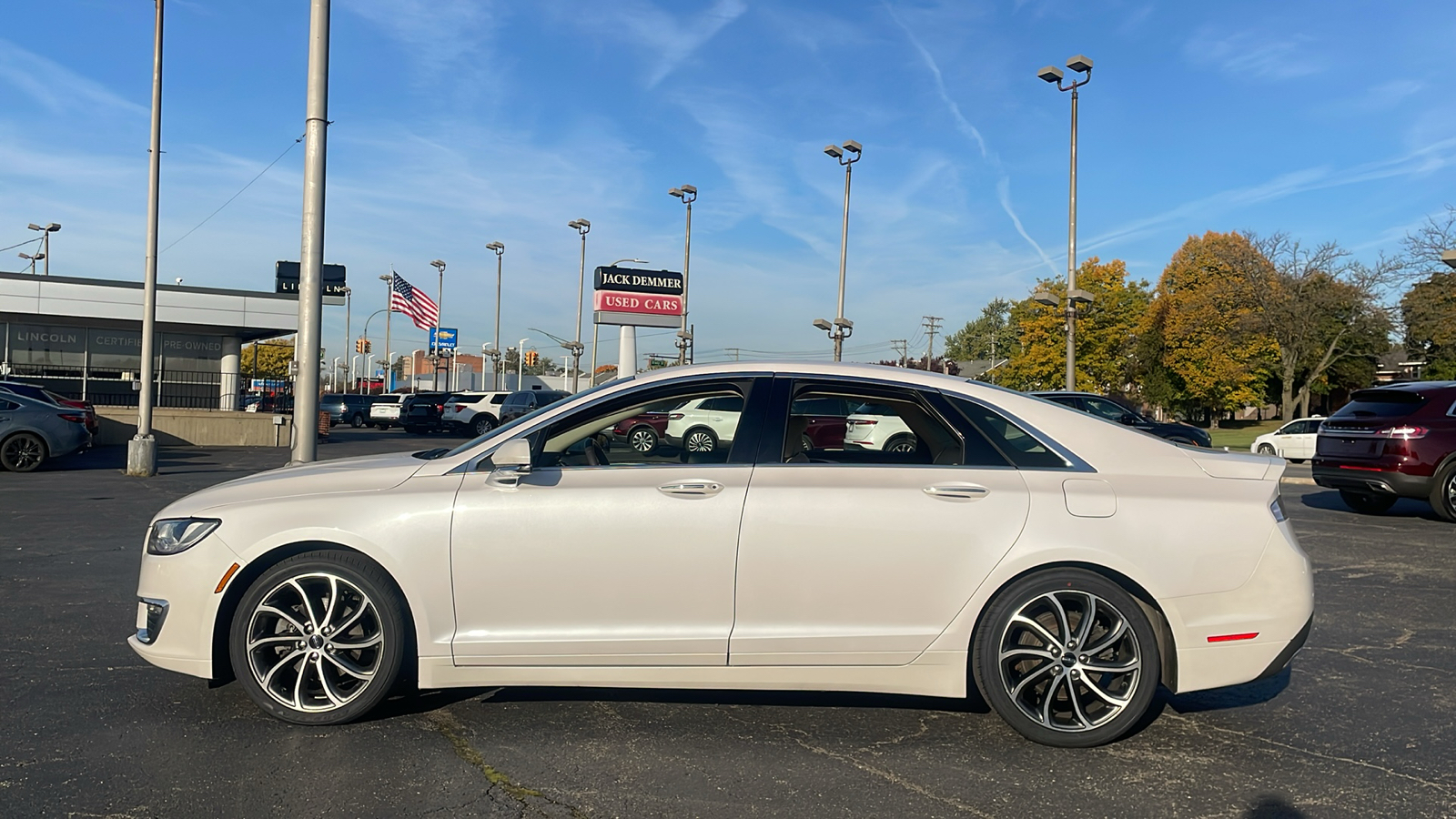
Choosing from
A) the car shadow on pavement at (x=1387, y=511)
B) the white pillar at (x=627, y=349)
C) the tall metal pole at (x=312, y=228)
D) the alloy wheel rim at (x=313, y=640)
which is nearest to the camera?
the alloy wheel rim at (x=313, y=640)

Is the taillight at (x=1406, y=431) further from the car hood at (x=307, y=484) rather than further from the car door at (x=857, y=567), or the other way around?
the car hood at (x=307, y=484)

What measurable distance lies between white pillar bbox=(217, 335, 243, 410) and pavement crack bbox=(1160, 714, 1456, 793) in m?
33.4

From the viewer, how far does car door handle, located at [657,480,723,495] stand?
167 inches

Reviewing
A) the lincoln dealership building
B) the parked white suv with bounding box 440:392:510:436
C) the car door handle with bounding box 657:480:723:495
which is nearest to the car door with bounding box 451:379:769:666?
the car door handle with bounding box 657:480:723:495

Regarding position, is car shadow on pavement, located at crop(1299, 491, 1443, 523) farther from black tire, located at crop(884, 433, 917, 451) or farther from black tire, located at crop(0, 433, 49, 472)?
black tire, located at crop(0, 433, 49, 472)

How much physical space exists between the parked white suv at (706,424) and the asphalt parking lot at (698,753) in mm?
1229

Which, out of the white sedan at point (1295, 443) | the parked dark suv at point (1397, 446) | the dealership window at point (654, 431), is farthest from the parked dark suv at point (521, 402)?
the dealership window at point (654, 431)

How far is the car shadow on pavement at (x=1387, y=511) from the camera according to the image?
525 inches

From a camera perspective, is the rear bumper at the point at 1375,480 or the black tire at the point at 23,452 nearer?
the rear bumper at the point at 1375,480

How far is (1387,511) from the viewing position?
45.0 ft

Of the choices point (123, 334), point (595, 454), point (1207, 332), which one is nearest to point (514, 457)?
point (595, 454)

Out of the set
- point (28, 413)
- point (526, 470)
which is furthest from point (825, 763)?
point (28, 413)

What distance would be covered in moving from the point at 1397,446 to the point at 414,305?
155 feet

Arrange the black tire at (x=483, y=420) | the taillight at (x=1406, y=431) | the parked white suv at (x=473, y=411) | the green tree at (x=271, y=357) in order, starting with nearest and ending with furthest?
the taillight at (x=1406, y=431) → the black tire at (x=483, y=420) → the parked white suv at (x=473, y=411) → the green tree at (x=271, y=357)
